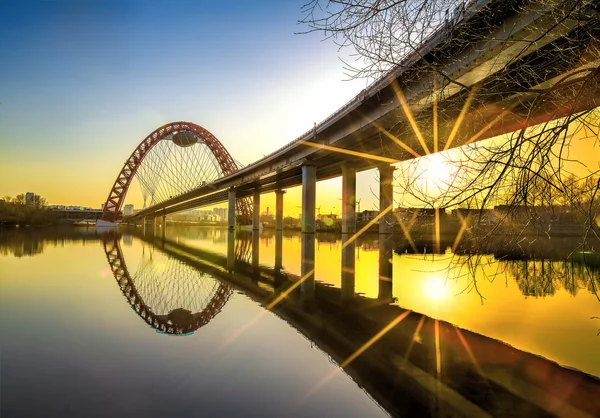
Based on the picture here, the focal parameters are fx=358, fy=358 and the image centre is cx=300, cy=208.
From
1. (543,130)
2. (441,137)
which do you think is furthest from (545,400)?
(441,137)

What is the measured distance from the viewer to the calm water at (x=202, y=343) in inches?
113

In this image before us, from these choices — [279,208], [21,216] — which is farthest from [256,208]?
[21,216]

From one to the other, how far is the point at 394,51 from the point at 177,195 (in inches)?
2709

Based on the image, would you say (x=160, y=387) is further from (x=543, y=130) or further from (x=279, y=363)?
(x=543, y=130)

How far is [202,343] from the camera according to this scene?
439 cm

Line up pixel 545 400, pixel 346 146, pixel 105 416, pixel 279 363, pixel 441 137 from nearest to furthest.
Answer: pixel 105 416 < pixel 545 400 < pixel 279 363 < pixel 441 137 < pixel 346 146

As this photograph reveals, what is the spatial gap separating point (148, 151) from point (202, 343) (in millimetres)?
78880

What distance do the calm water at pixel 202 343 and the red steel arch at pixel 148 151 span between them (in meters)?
69.6

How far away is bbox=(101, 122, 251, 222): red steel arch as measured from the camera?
75688 millimetres

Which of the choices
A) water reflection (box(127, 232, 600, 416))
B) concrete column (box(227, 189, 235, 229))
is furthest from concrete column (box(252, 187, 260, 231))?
water reflection (box(127, 232, 600, 416))

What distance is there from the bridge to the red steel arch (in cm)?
21

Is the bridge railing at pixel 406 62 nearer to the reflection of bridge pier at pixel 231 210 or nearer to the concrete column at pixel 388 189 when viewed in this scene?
the concrete column at pixel 388 189

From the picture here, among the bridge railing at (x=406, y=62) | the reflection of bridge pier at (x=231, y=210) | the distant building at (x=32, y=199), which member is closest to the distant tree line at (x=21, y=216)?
the distant building at (x=32, y=199)

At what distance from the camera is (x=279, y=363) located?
3746 millimetres
